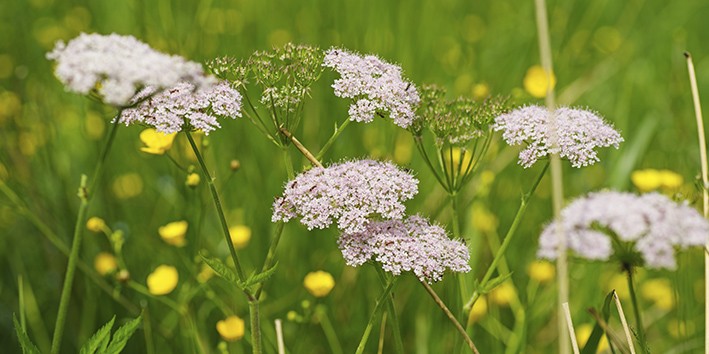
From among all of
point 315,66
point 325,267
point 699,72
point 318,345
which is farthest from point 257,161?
point 699,72

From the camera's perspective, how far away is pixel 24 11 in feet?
16.0

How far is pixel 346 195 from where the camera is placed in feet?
6.07

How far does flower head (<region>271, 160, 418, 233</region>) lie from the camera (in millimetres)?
1835

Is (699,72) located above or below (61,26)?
above

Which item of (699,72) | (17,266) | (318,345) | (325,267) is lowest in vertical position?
(17,266)

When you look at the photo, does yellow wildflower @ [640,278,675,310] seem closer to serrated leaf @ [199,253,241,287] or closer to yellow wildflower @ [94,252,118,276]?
serrated leaf @ [199,253,241,287]

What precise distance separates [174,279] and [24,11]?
2861 millimetres

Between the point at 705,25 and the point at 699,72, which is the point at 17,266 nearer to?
the point at 699,72

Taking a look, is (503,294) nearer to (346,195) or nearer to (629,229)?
(346,195)

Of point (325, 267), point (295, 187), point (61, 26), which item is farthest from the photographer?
point (61, 26)

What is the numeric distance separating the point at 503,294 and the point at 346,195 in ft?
5.51

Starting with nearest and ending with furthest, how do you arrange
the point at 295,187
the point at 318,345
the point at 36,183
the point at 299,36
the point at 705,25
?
1. the point at 295,187
2. the point at 318,345
3. the point at 36,183
4. the point at 299,36
5. the point at 705,25

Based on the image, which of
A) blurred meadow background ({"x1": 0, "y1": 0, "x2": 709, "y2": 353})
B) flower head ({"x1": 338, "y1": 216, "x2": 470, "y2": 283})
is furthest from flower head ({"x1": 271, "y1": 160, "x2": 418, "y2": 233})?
blurred meadow background ({"x1": 0, "y1": 0, "x2": 709, "y2": 353})

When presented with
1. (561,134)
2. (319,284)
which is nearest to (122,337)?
(319,284)
